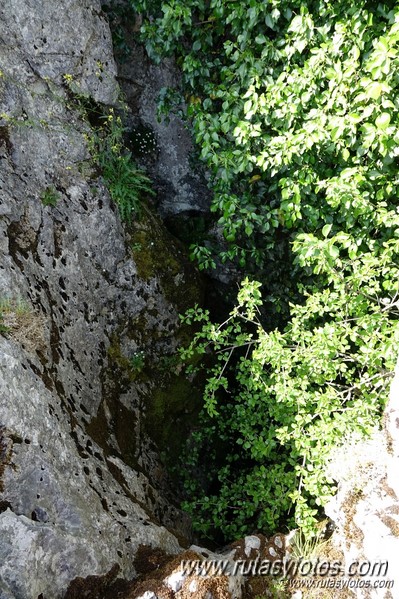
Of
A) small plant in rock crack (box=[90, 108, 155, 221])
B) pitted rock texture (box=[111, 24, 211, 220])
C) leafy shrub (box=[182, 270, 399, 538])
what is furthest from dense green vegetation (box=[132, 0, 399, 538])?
small plant in rock crack (box=[90, 108, 155, 221])

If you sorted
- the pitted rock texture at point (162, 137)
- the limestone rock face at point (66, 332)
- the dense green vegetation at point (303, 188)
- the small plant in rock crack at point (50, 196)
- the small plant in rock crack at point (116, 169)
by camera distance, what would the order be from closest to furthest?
the limestone rock face at point (66, 332)
the dense green vegetation at point (303, 188)
the small plant in rock crack at point (50, 196)
the small plant in rock crack at point (116, 169)
the pitted rock texture at point (162, 137)

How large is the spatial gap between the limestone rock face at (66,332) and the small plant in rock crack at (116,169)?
0.15 m

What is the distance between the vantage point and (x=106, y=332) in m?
6.29

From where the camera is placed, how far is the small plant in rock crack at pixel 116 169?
21.1ft

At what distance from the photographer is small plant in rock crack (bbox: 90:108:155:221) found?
21.1 ft

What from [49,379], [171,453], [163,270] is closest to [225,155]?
[163,270]

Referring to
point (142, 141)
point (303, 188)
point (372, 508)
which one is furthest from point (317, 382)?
point (142, 141)

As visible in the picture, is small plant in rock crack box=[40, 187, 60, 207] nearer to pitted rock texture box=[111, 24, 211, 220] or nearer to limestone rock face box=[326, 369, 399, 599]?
pitted rock texture box=[111, 24, 211, 220]

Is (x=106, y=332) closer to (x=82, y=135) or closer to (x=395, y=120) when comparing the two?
(x=82, y=135)

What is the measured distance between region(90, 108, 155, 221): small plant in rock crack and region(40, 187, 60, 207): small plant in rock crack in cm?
70

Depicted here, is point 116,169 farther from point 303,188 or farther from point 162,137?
point 303,188

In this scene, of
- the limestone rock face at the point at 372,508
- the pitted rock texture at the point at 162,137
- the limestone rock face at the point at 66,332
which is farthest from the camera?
the pitted rock texture at the point at 162,137

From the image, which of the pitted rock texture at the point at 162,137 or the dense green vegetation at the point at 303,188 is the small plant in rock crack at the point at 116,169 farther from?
the dense green vegetation at the point at 303,188

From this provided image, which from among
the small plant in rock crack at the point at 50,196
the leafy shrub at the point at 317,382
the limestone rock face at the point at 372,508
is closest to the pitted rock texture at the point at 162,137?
the small plant in rock crack at the point at 50,196
